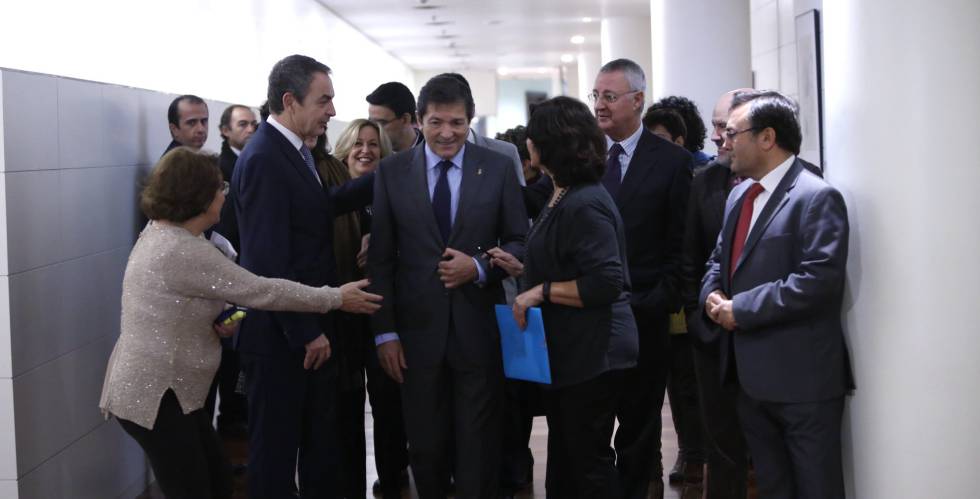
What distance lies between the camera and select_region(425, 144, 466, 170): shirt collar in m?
3.63

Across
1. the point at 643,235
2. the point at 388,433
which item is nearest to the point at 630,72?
the point at 643,235

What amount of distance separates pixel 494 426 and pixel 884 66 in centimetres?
173

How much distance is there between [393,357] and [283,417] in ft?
1.38

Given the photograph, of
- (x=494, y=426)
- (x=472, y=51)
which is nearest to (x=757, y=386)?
(x=494, y=426)

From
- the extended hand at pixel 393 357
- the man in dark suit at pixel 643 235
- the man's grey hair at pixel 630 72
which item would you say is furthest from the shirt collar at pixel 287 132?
the man's grey hair at pixel 630 72

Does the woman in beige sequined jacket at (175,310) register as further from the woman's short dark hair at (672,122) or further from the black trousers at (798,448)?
the woman's short dark hair at (672,122)

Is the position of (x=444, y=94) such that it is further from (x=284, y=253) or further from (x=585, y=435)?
(x=585, y=435)

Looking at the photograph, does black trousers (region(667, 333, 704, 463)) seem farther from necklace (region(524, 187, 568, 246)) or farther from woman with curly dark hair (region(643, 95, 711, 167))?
necklace (region(524, 187, 568, 246))

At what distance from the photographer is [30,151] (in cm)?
382

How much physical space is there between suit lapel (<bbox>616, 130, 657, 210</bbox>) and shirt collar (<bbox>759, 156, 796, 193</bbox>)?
2.84 feet

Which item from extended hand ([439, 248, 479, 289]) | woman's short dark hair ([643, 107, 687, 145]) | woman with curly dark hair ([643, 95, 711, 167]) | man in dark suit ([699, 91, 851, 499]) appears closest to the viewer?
man in dark suit ([699, 91, 851, 499])

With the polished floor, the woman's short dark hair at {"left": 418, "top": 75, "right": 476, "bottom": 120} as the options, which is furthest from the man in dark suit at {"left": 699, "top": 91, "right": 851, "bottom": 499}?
the polished floor

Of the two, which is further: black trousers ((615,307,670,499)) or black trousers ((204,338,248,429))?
black trousers ((204,338,248,429))

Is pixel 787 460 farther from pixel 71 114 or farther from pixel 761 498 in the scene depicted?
pixel 71 114
